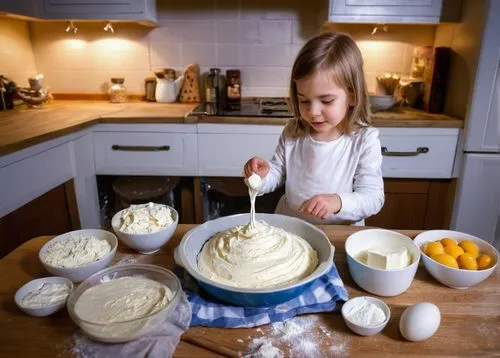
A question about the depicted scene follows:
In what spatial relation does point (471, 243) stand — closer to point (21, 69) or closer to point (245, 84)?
point (245, 84)

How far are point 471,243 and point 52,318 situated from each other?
0.79 metres

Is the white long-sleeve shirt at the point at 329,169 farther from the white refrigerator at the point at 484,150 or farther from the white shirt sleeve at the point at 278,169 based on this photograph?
the white refrigerator at the point at 484,150

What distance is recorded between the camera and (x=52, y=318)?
0.63m

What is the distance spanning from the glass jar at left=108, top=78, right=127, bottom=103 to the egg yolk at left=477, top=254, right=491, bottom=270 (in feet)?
7.01

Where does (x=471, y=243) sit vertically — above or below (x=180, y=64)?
below

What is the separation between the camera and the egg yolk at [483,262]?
711 mm

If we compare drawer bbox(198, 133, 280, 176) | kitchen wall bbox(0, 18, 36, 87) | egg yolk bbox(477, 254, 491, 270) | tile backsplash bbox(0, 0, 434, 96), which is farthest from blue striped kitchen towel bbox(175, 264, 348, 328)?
kitchen wall bbox(0, 18, 36, 87)

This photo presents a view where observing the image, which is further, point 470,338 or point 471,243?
point 471,243

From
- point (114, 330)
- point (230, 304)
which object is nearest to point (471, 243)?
point (230, 304)

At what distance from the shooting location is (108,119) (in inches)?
74.5

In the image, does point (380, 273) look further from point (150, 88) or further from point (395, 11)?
point (150, 88)

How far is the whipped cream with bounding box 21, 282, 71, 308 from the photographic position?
2.09 ft

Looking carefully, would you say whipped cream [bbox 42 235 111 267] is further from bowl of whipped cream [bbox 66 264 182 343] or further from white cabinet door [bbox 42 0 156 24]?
white cabinet door [bbox 42 0 156 24]

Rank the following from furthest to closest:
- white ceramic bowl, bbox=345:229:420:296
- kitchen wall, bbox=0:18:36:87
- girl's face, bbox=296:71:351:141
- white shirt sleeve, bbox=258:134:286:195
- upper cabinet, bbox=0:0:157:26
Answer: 1. kitchen wall, bbox=0:18:36:87
2. upper cabinet, bbox=0:0:157:26
3. white shirt sleeve, bbox=258:134:286:195
4. girl's face, bbox=296:71:351:141
5. white ceramic bowl, bbox=345:229:420:296
